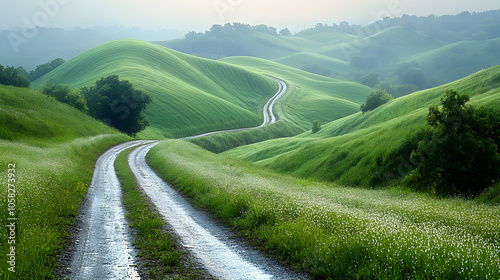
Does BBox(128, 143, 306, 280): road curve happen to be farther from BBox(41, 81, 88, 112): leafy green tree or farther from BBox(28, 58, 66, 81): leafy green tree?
BBox(28, 58, 66, 81): leafy green tree

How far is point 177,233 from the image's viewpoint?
11375mm

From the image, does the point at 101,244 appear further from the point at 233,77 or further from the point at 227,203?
the point at 233,77

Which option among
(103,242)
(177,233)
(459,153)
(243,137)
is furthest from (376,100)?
(103,242)

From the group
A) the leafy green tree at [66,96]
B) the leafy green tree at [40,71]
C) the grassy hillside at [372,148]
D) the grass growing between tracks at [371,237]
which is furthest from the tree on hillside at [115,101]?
the leafy green tree at [40,71]

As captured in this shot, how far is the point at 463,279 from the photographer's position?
5.70 metres

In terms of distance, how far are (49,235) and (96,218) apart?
→ 13.4 feet

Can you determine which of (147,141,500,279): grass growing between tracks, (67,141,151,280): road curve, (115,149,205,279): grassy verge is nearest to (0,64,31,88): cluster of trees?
(67,141,151,280): road curve

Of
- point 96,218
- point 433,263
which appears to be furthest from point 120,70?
point 433,263

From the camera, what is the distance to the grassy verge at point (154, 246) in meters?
7.96

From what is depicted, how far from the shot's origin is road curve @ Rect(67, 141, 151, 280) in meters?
7.95

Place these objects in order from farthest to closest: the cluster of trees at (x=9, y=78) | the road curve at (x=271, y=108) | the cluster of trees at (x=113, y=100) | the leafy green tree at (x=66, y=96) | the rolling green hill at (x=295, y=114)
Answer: the road curve at (x=271, y=108) < the rolling green hill at (x=295, y=114) < the cluster of trees at (x=113, y=100) < the leafy green tree at (x=66, y=96) < the cluster of trees at (x=9, y=78)

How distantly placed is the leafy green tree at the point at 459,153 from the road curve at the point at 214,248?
15.5 meters

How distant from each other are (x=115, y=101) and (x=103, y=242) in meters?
66.4

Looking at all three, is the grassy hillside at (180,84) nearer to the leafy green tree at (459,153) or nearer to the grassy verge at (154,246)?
the grassy verge at (154,246)
